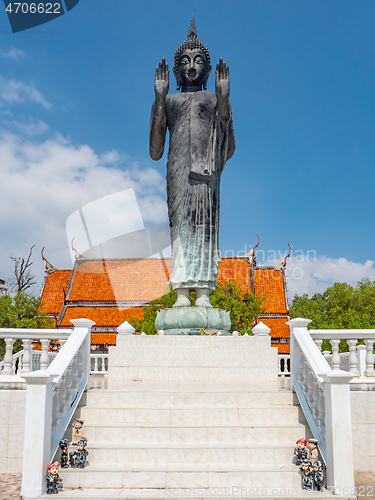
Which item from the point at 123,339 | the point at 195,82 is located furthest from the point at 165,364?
the point at 195,82

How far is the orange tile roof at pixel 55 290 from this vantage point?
82.3 ft

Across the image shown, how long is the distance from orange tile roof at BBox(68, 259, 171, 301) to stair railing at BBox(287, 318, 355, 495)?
1816 cm

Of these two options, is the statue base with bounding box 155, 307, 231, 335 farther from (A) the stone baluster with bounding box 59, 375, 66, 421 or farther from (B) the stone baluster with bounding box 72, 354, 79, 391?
(A) the stone baluster with bounding box 59, 375, 66, 421

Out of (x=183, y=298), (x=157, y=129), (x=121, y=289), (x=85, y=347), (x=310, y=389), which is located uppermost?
(x=157, y=129)

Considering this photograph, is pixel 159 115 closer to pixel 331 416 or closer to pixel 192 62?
pixel 192 62

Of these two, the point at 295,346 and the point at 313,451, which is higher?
the point at 295,346

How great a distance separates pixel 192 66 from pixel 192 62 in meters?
0.09

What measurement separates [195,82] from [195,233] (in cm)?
298

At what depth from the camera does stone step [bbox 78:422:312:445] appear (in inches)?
191

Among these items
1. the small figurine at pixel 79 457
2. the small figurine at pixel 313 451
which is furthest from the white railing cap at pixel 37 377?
the small figurine at pixel 313 451

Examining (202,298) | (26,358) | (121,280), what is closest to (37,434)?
(26,358)

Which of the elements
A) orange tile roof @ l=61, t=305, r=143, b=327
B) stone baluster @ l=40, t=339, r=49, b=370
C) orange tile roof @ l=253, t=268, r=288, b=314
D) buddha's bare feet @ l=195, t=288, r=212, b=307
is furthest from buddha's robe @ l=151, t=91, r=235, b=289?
orange tile roof @ l=253, t=268, r=288, b=314

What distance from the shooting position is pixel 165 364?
6.54 metres

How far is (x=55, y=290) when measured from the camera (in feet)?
85.9
